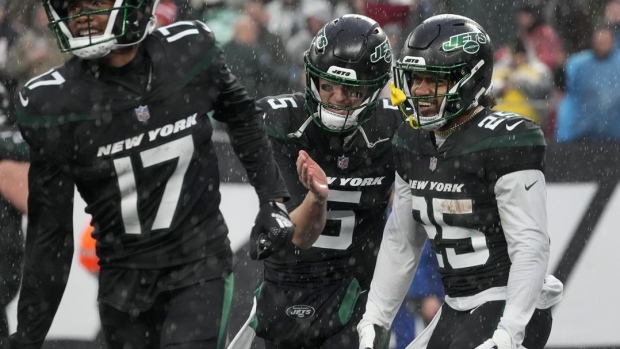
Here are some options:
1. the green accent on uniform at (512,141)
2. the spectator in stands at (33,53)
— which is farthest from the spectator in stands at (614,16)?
the green accent on uniform at (512,141)

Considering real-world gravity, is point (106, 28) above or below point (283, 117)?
above

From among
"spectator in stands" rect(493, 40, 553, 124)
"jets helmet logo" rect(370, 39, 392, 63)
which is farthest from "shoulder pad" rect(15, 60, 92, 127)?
"spectator in stands" rect(493, 40, 553, 124)

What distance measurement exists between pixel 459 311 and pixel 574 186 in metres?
2.77

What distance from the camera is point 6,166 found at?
6957 mm

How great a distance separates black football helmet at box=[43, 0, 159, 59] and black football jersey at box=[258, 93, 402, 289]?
123 centimetres

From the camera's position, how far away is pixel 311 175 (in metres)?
4.84

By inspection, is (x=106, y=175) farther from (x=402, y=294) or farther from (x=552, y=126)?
(x=552, y=126)

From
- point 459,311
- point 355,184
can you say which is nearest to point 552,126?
point 355,184

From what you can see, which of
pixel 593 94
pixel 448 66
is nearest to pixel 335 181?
pixel 448 66

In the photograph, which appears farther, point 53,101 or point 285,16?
point 285,16

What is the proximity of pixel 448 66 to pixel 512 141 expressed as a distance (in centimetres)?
41

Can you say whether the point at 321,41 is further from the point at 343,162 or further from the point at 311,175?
the point at 311,175

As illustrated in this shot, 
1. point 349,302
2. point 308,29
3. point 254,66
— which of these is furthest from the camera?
point 308,29

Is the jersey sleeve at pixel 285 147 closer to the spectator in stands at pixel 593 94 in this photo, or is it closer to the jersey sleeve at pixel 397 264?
the jersey sleeve at pixel 397 264
